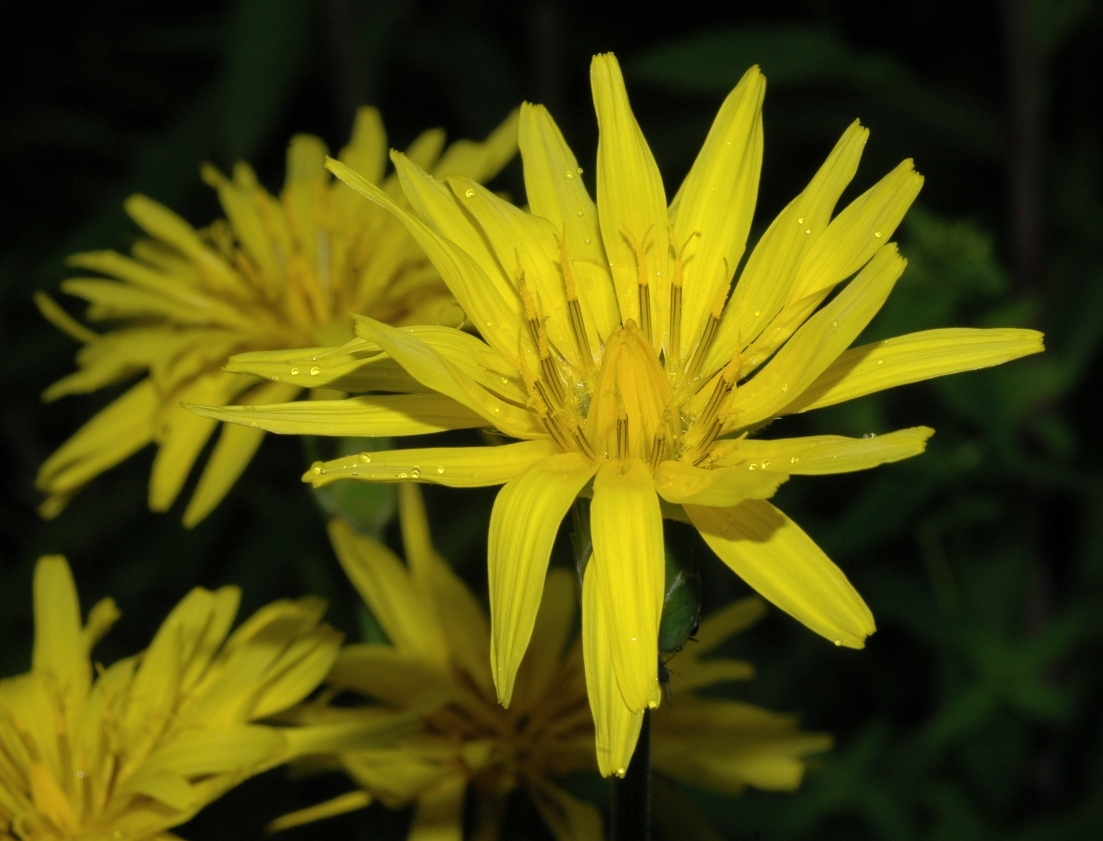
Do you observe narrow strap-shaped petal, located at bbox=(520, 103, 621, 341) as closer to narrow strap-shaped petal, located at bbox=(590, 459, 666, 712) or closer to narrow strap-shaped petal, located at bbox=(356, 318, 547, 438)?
narrow strap-shaped petal, located at bbox=(356, 318, 547, 438)

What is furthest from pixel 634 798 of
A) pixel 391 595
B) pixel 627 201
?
pixel 627 201

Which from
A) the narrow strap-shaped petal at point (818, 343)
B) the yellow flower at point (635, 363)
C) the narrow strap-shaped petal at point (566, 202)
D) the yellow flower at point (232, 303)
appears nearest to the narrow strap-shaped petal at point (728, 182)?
the yellow flower at point (635, 363)

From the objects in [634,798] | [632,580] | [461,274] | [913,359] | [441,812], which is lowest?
[441,812]

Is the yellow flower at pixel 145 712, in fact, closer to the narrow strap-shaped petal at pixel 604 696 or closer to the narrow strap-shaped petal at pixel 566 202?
the narrow strap-shaped petal at pixel 604 696

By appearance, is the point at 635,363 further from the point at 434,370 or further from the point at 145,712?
the point at 145,712

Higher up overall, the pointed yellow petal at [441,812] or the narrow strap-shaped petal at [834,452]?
the narrow strap-shaped petal at [834,452]

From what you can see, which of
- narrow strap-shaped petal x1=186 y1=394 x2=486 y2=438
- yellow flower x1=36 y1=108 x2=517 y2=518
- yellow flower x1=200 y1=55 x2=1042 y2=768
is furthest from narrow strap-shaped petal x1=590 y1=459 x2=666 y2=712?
yellow flower x1=36 y1=108 x2=517 y2=518

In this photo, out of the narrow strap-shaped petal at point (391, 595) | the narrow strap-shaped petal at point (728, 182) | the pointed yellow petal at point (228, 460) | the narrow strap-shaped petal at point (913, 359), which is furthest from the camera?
the pointed yellow petal at point (228, 460)
